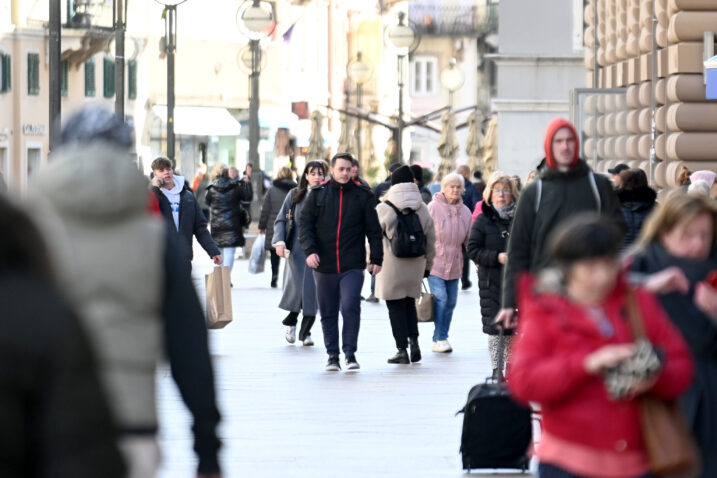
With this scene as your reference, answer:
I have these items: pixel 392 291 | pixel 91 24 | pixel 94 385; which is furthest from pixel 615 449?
pixel 91 24

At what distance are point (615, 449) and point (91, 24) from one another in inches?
2065

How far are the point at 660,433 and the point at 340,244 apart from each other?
31.4 feet

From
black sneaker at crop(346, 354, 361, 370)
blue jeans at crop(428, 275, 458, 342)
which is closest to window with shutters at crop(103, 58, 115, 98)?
blue jeans at crop(428, 275, 458, 342)

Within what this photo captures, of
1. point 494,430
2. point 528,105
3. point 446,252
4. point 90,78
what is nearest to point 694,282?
point 494,430

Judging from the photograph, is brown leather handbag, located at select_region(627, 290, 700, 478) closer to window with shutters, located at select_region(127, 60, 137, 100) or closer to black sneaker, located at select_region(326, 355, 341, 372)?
black sneaker, located at select_region(326, 355, 341, 372)

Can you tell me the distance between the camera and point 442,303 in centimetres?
1655

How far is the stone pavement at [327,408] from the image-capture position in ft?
32.2

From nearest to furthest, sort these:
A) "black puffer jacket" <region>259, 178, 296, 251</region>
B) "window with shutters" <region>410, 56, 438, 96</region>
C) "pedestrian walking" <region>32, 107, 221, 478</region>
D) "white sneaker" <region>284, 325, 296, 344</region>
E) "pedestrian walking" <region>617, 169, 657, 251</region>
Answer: "pedestrian walking" <region>32, 107, 221, 478</region> → "pedestrian walking" <region>617, 169, 657, 251</region> → "white sneaker" <region>284, 325, 296, 344</region> → "black puffer jacket" <region>259, 178, 296, 251</region> → "window with shutters" <region>410, 56, 438, 96</region>

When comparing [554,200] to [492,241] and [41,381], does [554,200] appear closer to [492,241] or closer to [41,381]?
[492,241]

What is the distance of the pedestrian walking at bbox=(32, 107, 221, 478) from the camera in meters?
4.36

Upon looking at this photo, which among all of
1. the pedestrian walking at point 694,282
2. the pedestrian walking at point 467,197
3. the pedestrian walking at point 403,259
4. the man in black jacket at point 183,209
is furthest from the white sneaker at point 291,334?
the pedestrian walking at point 694,282

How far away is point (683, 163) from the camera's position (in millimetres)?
20359

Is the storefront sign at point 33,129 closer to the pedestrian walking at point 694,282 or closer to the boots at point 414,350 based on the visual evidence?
the boots at point 414,350

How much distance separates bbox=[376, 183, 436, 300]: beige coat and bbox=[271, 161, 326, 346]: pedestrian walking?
3.46 ft
